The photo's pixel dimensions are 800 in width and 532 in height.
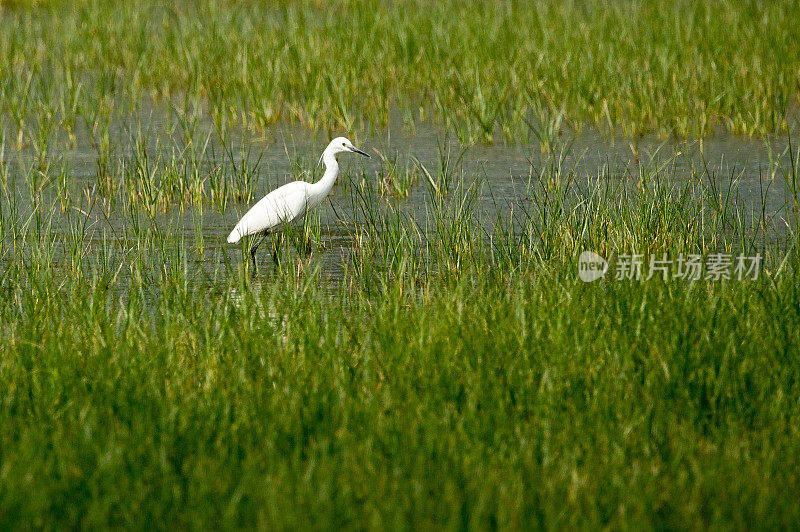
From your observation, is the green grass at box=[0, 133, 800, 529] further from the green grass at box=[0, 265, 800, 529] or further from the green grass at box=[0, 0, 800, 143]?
the green grass at box=[0, 0, 800, 143]

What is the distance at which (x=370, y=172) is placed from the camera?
26.5ft

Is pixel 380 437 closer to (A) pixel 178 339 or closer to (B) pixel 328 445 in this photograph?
(B) pixel 328 445

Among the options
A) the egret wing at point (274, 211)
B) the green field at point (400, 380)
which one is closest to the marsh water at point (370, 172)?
the green field at point (400, 380)

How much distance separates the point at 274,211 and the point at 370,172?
6.66ft

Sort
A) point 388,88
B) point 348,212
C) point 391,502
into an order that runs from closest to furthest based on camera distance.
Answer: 1. point 391,502
2. point 348,212
3. point 388,88

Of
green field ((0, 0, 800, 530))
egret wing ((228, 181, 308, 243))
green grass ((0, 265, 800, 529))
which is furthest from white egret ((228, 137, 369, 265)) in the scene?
green grass ((0, 265, 800, 529))

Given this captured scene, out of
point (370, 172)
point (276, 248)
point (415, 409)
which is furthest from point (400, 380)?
point (370, 172)

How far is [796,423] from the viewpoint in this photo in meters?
3.19

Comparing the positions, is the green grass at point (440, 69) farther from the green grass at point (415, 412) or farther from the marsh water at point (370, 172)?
the green grass at point (415, 412)

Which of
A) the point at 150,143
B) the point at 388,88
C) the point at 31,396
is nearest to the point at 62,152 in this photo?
the point at 150,143

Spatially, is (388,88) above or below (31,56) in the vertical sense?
below

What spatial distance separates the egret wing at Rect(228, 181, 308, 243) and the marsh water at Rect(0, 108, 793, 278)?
0.16 metres

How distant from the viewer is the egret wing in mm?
6129

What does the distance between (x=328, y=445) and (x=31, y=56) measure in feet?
30.7
